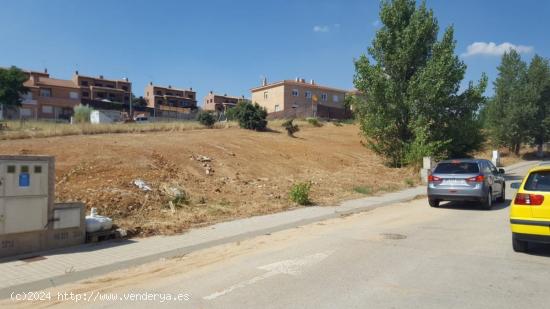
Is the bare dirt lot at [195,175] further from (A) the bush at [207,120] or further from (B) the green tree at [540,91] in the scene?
(B) the green tree at [540,91]

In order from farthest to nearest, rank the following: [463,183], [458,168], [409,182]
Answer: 1. [409,182]
2. [458,168]
3. [463,183]

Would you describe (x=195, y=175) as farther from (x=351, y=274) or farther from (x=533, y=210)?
(x=533, y=210)

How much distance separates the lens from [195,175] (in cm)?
1669

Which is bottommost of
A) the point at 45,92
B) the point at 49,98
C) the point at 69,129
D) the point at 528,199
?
the point at 528,199

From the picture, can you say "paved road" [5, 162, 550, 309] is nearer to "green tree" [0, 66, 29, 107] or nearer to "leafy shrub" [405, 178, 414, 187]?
"leafy shrub" [405, 178, 414, 187]

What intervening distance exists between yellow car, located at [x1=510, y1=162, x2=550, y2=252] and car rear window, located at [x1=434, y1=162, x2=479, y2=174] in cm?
650

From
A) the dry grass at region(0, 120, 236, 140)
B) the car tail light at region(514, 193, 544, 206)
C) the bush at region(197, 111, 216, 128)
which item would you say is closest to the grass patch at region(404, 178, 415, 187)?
the car tail light at region(514, 193, 544, 206)

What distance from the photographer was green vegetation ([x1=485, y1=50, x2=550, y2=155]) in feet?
152

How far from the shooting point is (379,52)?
90.0 ft

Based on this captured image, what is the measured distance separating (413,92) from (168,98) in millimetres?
84599

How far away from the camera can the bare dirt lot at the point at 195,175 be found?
11297 millimetres

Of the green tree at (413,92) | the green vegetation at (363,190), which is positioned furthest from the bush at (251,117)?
the green vegetation at (363,190)

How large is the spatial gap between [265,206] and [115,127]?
14630mm

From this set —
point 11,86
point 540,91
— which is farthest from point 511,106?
→ point 11,86
